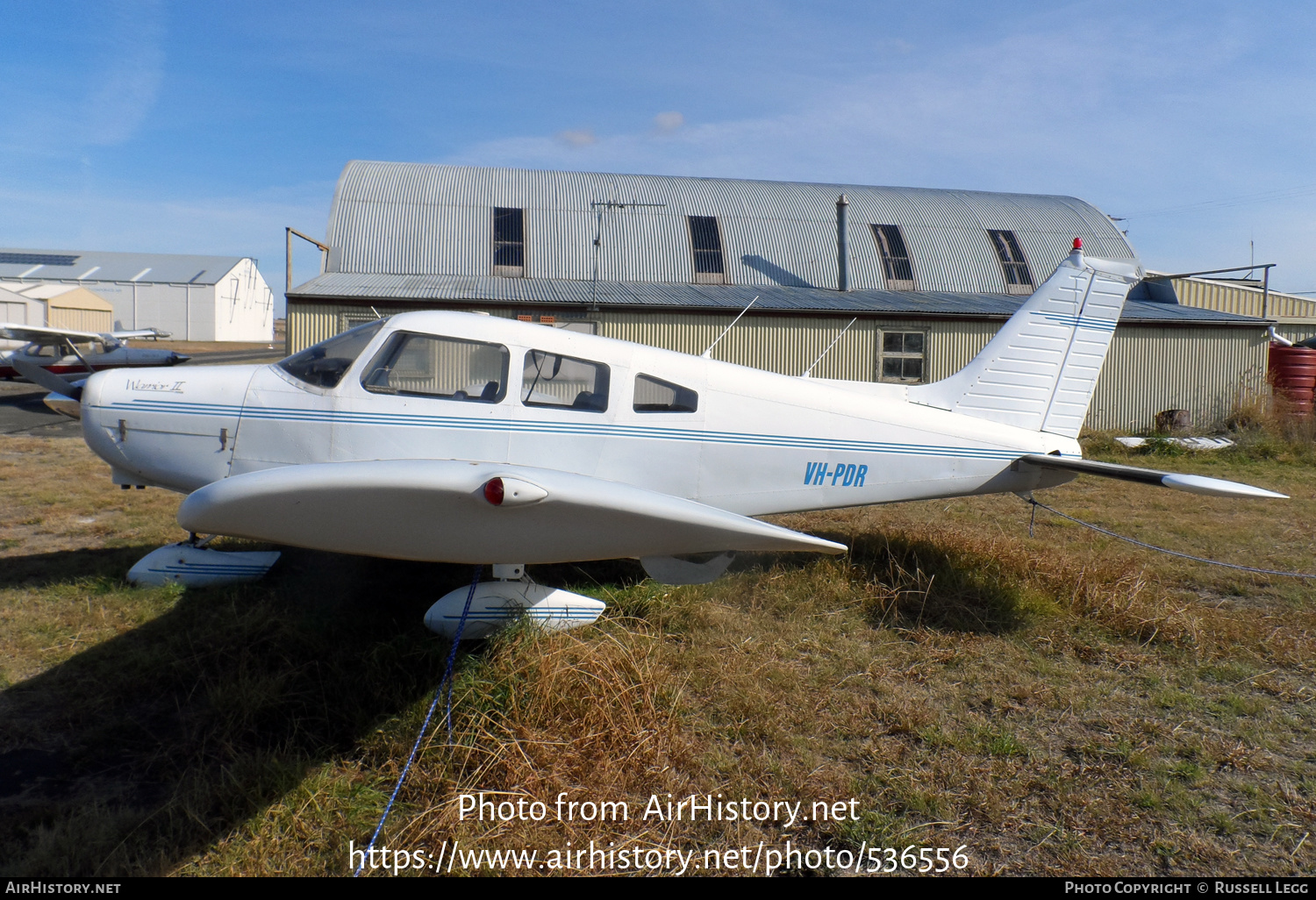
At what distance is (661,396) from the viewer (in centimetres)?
480

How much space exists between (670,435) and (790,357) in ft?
38.1

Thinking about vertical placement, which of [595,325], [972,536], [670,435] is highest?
[595,325]

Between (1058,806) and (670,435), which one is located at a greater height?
(670,435)

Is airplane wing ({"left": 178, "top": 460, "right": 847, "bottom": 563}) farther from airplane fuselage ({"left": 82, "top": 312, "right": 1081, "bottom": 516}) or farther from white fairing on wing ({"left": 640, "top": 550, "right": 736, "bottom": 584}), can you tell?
airplane fuselage ({"left": 82, "top": 312, "right": 1081, "bottom": 516})

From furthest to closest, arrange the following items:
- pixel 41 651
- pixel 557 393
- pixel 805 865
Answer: pixel 557 393, pixel 41 651, pixel 805 865

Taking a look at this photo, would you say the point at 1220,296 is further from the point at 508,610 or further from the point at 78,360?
the point at 78,360

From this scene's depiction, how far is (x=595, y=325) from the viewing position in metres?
15.5

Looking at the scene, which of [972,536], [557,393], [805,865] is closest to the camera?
[805,865]

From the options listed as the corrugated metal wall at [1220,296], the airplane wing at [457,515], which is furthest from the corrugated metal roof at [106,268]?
the airplane wing at [457,515]

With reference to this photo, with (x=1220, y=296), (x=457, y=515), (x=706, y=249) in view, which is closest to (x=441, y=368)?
(x=457, y=515)

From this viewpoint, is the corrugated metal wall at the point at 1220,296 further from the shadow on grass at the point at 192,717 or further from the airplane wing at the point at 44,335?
the airplane wing at the point at 44,335

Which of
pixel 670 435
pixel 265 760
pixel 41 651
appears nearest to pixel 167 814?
pixel 265 760

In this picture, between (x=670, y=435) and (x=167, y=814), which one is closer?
(x=167, y=814)

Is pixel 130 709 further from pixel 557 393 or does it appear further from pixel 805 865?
pixel 805 865
